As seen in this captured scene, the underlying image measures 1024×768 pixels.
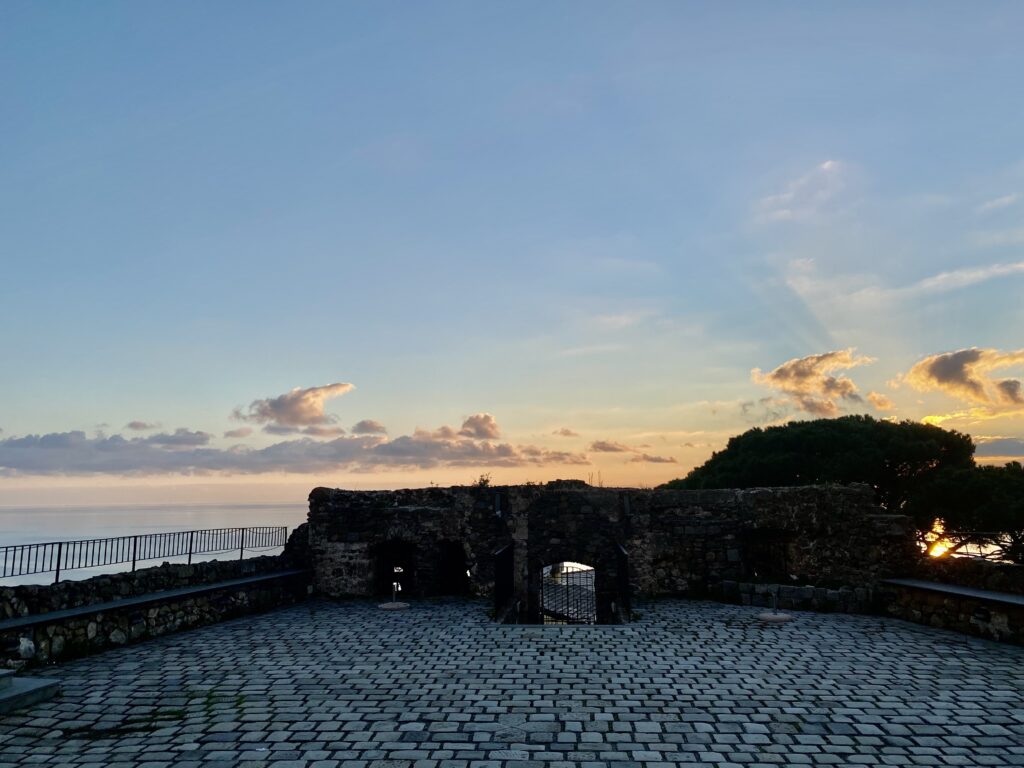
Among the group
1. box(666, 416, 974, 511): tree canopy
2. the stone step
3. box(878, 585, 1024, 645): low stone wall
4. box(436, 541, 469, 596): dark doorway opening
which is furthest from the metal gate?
box(666, 416, 974, 511): tree canopy

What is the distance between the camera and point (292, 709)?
810cm

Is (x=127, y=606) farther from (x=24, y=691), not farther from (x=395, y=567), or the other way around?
(x=395, y=567)

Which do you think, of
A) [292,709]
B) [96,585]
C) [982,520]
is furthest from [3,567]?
[982,520]

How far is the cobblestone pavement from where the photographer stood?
661cm

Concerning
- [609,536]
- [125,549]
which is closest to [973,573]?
[609,536]

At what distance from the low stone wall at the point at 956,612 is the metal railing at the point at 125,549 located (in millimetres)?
15614

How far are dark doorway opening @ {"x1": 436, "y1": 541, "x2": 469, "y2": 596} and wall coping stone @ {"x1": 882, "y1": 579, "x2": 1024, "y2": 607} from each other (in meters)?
10.5

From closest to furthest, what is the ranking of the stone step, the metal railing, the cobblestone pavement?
1. the cobblestone pavement
2. the stone step
3. the metal railing

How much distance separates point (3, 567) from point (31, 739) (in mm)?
5668

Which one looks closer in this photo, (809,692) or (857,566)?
(809,692)

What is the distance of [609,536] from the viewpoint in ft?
61.7

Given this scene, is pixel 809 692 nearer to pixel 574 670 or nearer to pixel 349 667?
pixel 574 670

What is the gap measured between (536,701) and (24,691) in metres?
6.00

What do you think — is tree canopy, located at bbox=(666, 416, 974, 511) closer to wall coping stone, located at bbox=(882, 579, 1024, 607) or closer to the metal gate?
Result: the metal gate
